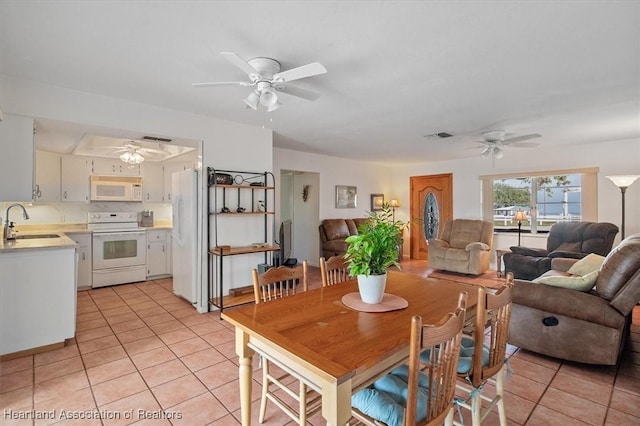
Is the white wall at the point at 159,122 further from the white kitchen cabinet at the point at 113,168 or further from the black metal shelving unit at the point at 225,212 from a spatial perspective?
the white kitchen cabinet at the point at 113,168

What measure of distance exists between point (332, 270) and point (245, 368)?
1.11 meters

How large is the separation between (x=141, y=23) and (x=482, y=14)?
6.51 feet

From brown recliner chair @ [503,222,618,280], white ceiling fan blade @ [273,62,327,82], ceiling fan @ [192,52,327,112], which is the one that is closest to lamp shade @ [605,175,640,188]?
brown recliner chair @ [503,222,618,280]

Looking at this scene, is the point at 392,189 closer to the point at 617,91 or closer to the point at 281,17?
the point at 617,91

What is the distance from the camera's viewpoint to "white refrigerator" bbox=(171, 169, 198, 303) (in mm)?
3869

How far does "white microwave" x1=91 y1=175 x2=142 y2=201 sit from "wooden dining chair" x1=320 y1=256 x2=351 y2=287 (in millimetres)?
4557

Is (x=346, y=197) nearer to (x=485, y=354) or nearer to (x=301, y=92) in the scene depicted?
(x=301, y=92)

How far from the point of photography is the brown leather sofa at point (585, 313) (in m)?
2.32

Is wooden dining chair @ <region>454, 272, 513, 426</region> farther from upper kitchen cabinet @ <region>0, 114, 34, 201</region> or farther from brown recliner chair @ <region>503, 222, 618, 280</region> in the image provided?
upper kitchen cabinet @ <region>0, 114, 34, 201</region>

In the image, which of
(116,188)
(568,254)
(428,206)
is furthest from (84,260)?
(568,254)

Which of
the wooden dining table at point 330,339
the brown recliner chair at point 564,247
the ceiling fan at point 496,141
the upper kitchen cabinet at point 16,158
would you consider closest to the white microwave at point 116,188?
the upper kitchen cabinet at point 16,158

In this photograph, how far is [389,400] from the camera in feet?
4.39

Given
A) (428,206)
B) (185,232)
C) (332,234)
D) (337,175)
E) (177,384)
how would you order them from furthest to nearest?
(428,206)
(337,175)
(332,234)
(185,232)
(177,384)

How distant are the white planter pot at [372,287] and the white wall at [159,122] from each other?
267 centimetres
